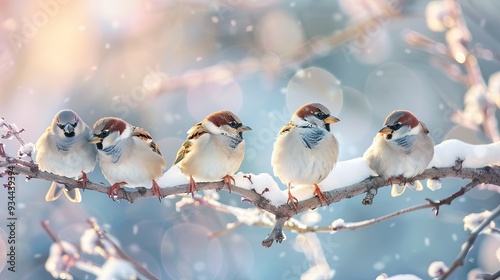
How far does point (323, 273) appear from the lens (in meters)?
1.44

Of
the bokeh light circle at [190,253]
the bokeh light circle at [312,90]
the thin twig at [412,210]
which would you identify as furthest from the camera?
the bokeh light circle at [190,253]

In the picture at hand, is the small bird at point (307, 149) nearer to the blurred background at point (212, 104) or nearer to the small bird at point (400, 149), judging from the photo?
the small bird at point (400, 149)

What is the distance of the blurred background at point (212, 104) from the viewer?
3145 mm

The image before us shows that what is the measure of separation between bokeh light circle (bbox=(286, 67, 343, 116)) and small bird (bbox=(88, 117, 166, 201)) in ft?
6.54

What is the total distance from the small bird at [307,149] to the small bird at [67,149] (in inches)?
16.8

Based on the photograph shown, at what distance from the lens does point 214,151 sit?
1.29m

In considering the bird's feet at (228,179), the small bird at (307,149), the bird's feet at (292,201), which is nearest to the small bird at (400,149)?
the small bird at (307,149)

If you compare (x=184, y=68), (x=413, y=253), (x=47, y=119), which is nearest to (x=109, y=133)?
(x=47, y=119)

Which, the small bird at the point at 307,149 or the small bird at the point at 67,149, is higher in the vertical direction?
the small bird at the point at 307,149

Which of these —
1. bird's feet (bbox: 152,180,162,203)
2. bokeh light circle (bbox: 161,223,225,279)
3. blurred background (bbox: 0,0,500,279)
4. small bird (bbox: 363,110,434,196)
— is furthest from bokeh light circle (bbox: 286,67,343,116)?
bird's feet (bbox: 152,180,162,203)

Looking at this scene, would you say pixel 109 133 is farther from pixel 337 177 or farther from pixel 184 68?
pixel 184 68

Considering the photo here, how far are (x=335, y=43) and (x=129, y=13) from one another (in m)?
1.99

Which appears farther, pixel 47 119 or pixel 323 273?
pixel 47 119

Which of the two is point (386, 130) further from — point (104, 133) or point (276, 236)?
point (104, 133)
